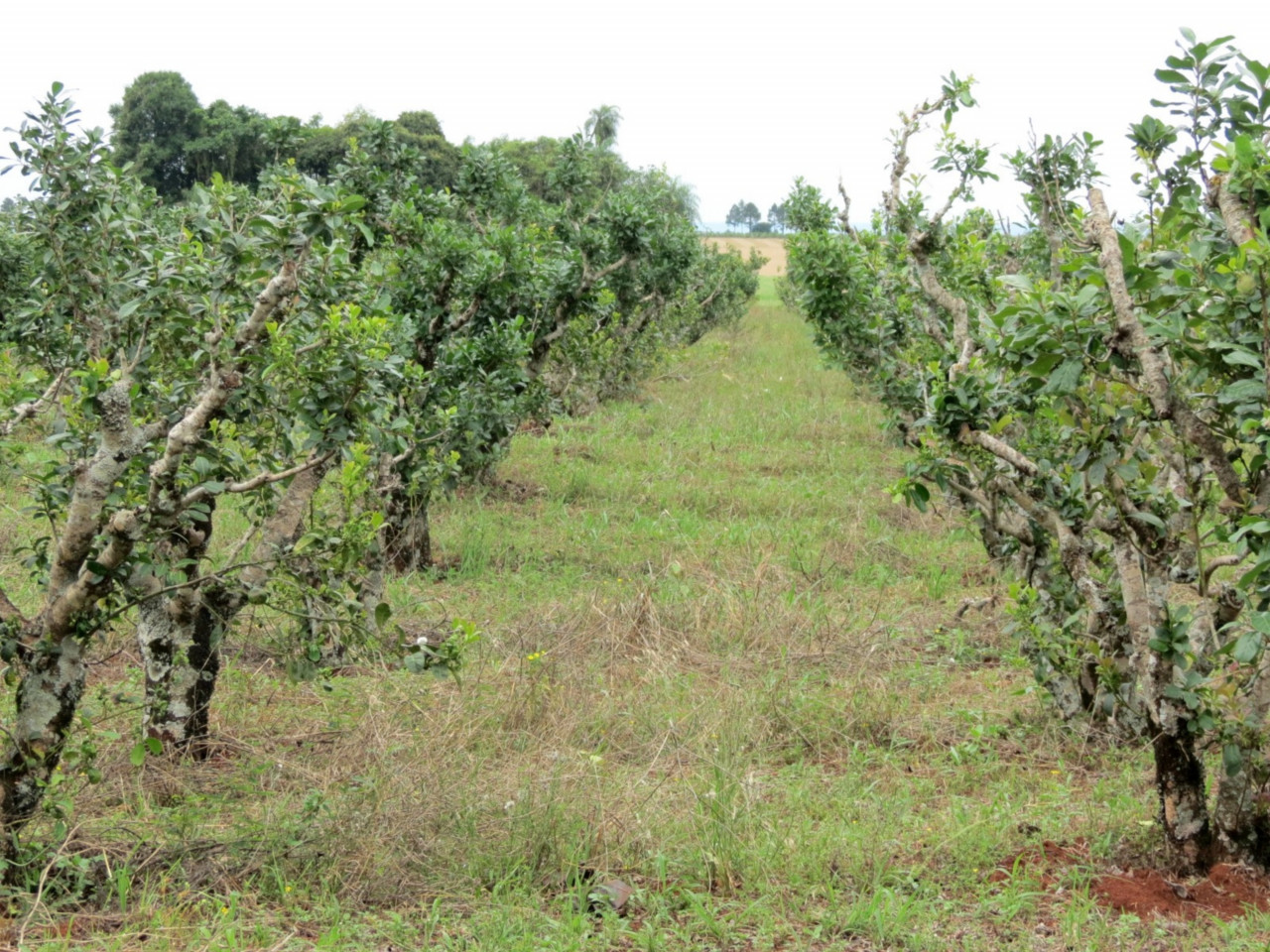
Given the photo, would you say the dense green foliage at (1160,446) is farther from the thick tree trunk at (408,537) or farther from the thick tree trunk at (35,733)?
the thick tree trunk at (408,537)

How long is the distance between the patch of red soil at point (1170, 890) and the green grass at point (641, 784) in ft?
0.23

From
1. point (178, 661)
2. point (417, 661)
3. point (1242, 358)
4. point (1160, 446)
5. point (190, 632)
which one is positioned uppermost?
point (1242, 358)

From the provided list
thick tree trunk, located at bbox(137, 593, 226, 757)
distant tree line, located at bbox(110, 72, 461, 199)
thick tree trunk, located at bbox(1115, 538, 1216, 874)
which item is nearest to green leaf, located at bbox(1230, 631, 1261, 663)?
thick tree trunk, located at bbox(1115, 538, 1216, 874)

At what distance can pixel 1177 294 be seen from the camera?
140 inches

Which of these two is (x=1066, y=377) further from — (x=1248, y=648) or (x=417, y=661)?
(x=417, y=661)

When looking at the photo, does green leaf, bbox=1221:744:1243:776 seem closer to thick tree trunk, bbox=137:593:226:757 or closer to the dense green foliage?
the dense green foliage

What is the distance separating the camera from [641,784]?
4758 mm

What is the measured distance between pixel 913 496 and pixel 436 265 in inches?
206

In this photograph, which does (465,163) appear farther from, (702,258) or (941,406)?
(702,258)

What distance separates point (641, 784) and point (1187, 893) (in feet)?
6.66

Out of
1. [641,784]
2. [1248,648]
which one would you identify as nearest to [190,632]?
[641,784]

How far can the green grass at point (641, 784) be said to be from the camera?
3.74 metres

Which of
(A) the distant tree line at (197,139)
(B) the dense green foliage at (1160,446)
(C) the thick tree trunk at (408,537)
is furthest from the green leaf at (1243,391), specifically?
(A) the distant tree line at (197,139)

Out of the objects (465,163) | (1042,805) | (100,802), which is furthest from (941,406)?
(465,163)
